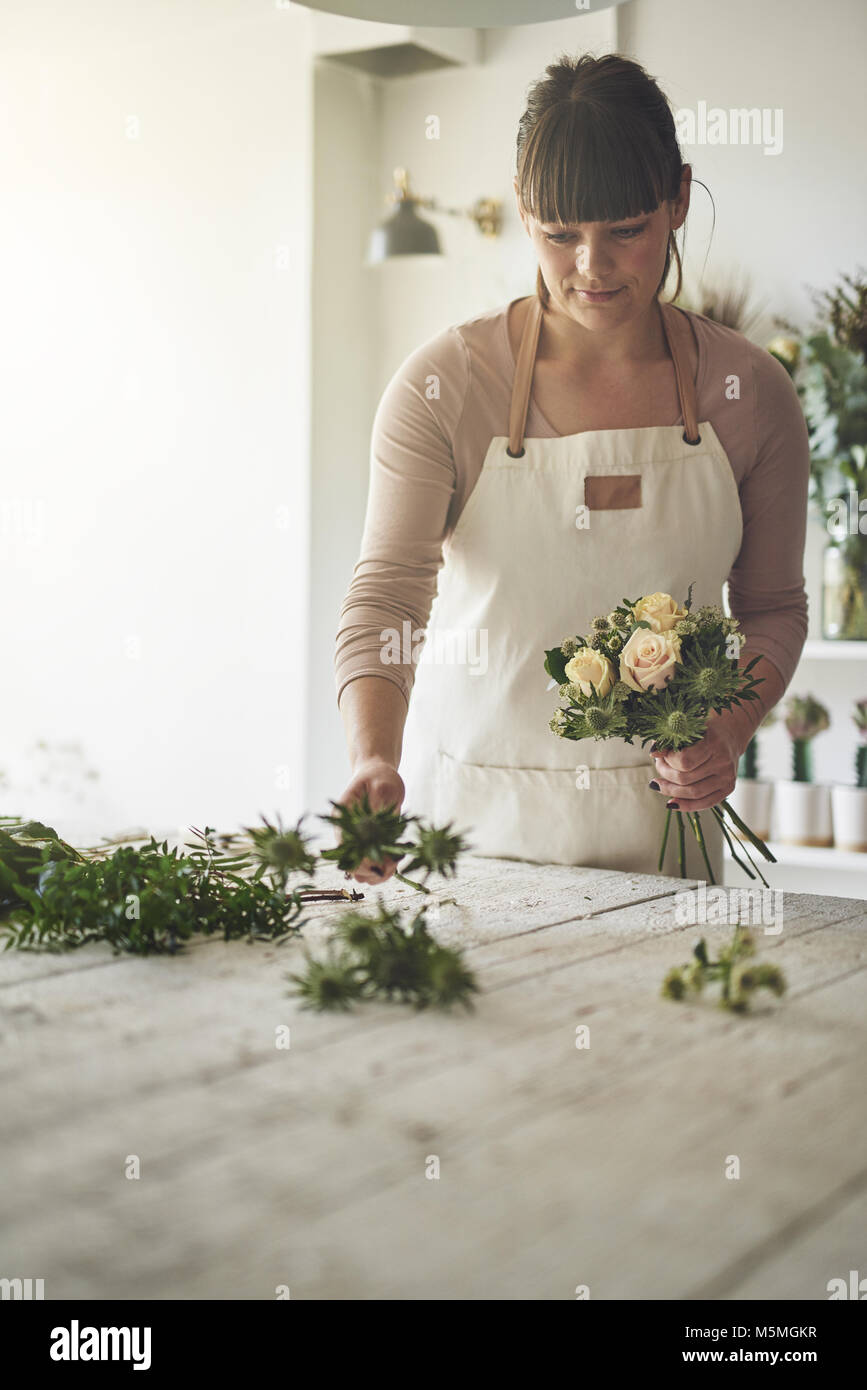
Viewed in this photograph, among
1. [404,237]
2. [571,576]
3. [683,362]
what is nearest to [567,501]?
[571,576]

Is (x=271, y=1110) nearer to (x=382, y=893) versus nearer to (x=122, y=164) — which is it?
(x=382, y=893)

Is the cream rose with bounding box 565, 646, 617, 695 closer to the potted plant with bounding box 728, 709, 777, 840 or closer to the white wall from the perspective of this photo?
the potted plant with bounding box 728, 709, 777, 840

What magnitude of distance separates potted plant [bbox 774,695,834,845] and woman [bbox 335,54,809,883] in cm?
134

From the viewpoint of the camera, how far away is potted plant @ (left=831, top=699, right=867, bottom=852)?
310cm

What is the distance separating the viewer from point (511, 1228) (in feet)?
2.32

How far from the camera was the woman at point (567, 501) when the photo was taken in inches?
69.7

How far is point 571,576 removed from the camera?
184 cm

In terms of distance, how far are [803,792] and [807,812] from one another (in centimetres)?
5

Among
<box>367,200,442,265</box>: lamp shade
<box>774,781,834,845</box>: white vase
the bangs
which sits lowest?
<box>774,781,834,845</box>: white vase

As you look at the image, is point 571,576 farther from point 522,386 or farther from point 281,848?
point 281,848

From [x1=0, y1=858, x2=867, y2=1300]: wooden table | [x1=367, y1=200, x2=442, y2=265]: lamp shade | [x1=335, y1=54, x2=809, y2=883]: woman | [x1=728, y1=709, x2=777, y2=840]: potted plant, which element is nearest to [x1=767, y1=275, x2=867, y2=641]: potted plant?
[x1=728, y1=709, x2=777, y2=840]: potted plant

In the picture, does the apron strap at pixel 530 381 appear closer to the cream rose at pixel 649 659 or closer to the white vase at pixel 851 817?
the cream rose at pixel 649 659

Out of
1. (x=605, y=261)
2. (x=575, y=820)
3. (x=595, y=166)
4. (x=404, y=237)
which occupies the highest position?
(x=404, y=237)

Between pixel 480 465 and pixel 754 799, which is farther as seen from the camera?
pixel 754 799
